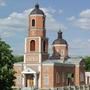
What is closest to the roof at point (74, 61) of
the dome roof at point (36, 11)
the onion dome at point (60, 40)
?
the onion dome at point (60, 40)

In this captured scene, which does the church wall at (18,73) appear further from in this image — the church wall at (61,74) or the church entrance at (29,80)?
the church wall at (61,74)

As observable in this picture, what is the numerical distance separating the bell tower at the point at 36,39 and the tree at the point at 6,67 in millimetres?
28891

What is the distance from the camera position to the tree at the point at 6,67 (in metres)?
37.8

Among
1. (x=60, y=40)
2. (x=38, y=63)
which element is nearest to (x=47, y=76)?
(x=38, y=63)

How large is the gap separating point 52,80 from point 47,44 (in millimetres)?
5545

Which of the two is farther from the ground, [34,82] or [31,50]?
[31,50]

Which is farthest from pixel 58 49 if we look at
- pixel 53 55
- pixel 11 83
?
pixel 11 83

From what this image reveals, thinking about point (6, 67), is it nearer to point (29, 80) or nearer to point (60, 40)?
point (29, 80)

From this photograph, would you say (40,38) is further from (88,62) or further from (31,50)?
(88,62)

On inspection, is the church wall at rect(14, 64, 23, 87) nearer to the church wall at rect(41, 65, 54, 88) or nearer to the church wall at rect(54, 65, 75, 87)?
the church wall at rect(41, 65, 54, 88)

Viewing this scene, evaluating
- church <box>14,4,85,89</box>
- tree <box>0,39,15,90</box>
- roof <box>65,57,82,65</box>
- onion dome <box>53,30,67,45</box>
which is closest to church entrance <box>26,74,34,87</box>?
church <box>14,4,85,89</box>

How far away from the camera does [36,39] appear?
2702 inches

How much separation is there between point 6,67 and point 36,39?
101 ft

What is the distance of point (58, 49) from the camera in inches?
3115
